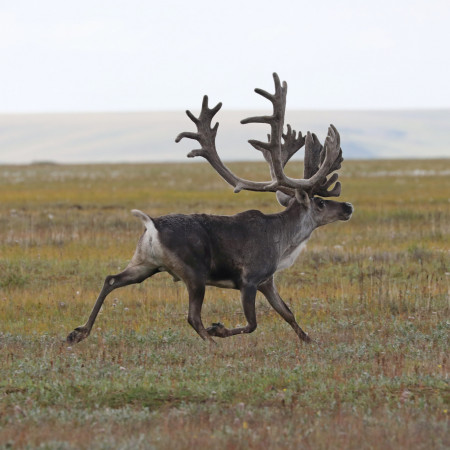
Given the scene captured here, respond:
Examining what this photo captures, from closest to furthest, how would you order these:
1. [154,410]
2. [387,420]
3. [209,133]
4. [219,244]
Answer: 1. [387,420]
2. [154,410]
3. [219,244]
4. [209,133]

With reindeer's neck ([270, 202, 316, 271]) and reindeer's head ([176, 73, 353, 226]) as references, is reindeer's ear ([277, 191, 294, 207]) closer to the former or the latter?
reindeer's head ([176, 73, 353, 226])

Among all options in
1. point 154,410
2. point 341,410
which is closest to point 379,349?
point 341,410

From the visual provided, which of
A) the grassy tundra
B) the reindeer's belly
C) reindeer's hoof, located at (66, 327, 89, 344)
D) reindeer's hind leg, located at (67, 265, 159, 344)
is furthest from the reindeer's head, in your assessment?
reindeer's hoof, located at (66, 327, 89, 344)

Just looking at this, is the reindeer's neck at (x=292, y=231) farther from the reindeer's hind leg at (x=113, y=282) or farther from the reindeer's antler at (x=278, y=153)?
the reindeer's hind leg at (x=113, y=282)

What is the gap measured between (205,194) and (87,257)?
70.6ft

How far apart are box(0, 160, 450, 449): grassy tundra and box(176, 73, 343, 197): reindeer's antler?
1.64 m

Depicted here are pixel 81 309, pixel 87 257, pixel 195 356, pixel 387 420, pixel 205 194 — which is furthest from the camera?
pixel 205 194

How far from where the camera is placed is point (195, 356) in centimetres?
870

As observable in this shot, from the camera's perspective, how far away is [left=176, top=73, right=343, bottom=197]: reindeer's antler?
10312mm

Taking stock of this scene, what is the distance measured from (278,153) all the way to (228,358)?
9.46ft

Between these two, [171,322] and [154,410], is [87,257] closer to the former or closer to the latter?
[171,322]

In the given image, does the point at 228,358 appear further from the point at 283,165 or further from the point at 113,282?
the point at 283,165

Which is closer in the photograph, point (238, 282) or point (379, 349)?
point (379, 349)

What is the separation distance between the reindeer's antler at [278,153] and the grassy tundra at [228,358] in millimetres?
1640
